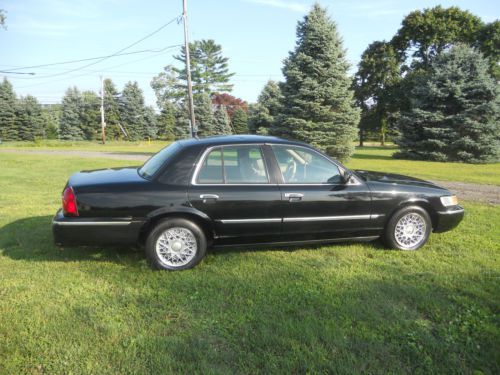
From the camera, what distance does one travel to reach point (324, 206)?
14.4 feet

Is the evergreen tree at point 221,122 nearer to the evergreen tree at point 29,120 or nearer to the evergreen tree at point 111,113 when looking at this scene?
the evergreen tree at point 111,113

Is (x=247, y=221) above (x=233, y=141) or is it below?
below

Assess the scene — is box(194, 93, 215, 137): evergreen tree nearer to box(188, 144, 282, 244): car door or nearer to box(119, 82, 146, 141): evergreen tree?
box(119, 82, 146, 141): evergreen tree

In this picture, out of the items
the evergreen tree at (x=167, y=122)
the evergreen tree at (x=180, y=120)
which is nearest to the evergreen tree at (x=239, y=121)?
the evergreen tree at (x=180, y=120)

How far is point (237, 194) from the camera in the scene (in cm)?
417

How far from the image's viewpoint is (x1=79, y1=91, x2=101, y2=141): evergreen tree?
5478cm

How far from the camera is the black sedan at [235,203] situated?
13.0 ft

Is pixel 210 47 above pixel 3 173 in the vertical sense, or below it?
above

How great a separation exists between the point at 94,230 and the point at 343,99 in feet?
56.1

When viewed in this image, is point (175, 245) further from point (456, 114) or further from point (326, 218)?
point (456, 114)

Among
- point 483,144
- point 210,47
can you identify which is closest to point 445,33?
point 483,144

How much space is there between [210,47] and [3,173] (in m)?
53.8

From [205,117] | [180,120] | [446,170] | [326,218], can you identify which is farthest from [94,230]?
[180,120]

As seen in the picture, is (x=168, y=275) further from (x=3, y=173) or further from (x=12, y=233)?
(x=3, y=173)
